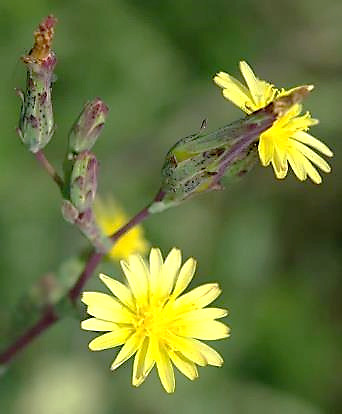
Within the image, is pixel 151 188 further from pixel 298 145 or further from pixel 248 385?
pixel 298 145

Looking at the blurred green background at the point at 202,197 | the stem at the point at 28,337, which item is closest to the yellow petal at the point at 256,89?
the stem at the point at 28,337

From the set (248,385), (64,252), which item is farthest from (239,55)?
(248,385)

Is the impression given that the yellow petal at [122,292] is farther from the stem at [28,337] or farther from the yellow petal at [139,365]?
the stem at [28,337]

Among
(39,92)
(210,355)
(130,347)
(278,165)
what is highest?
(39,92)

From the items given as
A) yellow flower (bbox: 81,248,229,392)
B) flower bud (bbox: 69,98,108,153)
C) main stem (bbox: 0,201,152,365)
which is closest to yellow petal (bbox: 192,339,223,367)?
yellow flower (bbox: 81,248,229,392)

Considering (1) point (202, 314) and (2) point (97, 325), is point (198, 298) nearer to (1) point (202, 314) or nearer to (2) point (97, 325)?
(1) point (202, 314)

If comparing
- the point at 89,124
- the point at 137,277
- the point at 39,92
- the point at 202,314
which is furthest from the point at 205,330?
the point at 39,92

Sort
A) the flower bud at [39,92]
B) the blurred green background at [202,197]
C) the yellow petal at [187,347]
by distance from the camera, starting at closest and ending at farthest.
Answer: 1. the flower bud at [39,92]
2. the yellow petal at [187,347]
3. the blurred green background at [202,197]
